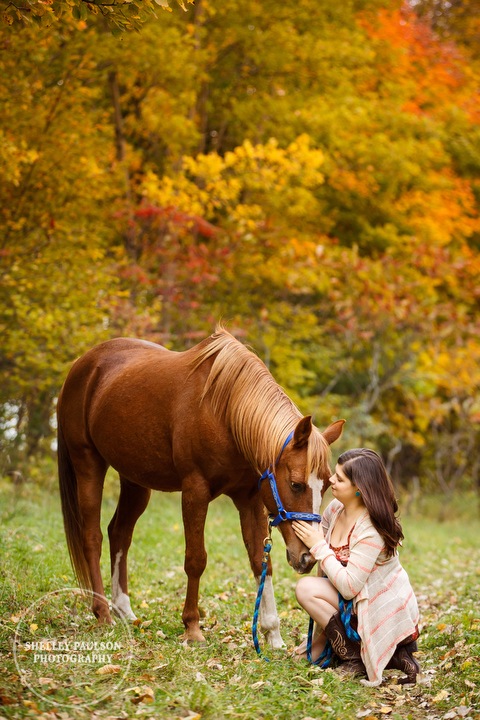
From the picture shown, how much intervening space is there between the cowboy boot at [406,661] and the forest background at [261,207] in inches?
210

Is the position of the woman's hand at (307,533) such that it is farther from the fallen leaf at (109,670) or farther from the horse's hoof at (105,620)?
the horse's hoof at (105,620)

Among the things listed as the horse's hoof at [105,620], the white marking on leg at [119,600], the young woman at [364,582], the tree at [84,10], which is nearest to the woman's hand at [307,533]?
the young woman at [364,582]

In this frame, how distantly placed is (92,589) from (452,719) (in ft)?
8.08

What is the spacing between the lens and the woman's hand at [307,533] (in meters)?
3.95

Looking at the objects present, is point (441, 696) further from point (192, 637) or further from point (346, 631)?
point (192, 637)

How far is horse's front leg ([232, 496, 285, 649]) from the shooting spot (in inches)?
179

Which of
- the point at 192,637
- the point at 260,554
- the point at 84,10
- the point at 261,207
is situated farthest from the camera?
the point at 261,207

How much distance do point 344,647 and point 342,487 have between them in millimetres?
824

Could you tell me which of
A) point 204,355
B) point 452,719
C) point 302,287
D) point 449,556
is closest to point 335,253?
point 302,287

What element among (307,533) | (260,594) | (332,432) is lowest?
(260,594)

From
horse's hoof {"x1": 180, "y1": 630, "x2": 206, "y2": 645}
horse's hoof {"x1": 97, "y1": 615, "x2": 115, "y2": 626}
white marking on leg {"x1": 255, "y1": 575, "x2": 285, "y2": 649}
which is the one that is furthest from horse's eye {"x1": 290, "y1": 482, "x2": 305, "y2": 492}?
horse's hoof {"x1": 97, "y1": 615, "x2": 115, "y2": 626}

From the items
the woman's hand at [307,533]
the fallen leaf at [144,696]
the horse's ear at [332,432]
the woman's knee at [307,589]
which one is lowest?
the fallen leaf at [144,696]

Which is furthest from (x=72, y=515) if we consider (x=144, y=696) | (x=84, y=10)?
(x=84, y=10)

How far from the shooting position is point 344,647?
404 centimetres
